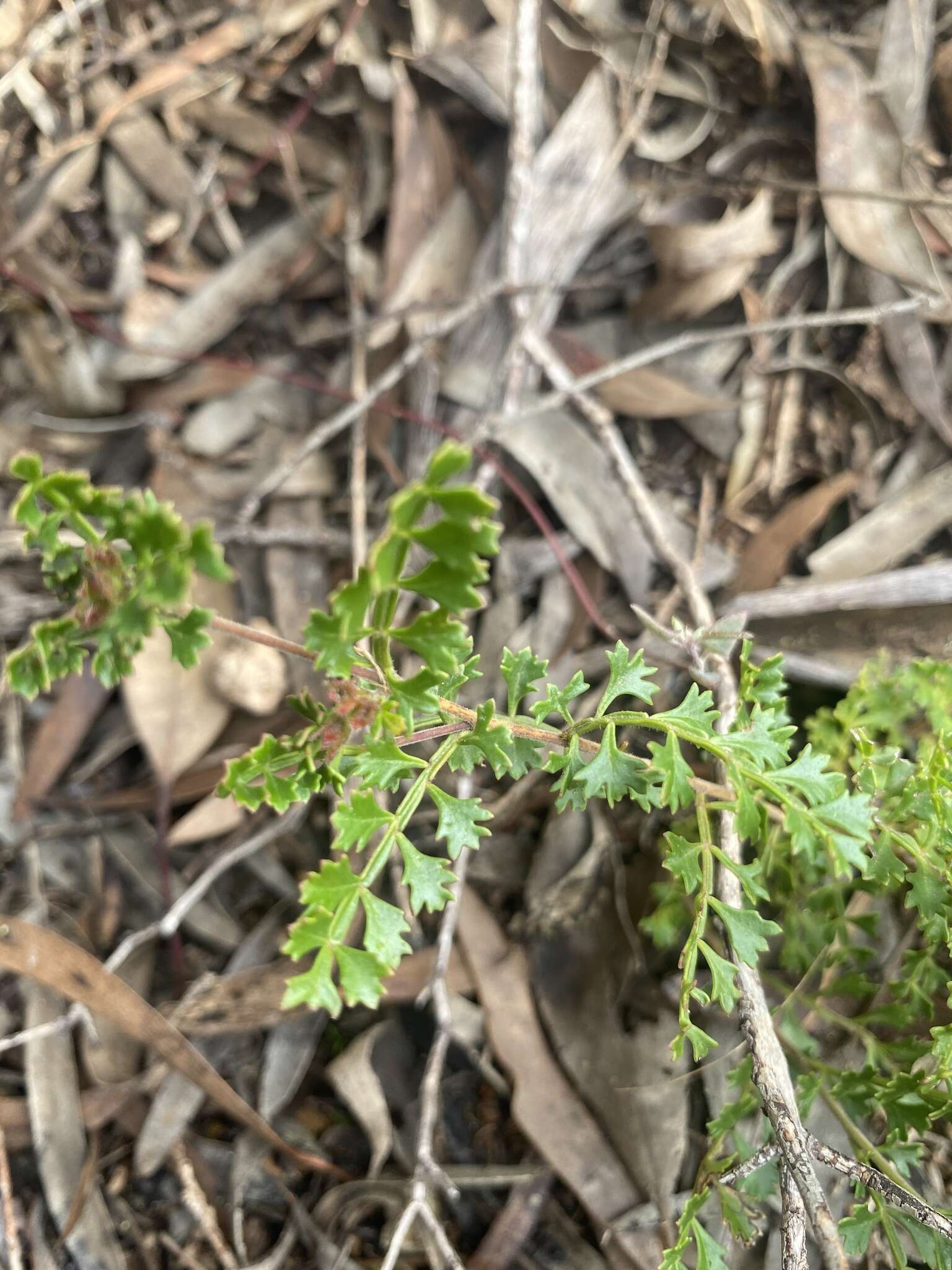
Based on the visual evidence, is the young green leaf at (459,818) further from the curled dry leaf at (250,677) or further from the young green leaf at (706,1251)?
the curled dry leaf at (250,677)

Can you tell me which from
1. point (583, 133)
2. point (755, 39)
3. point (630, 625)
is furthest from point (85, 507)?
point (755, 39)

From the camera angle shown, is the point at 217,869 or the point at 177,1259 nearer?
the point at 177,1259

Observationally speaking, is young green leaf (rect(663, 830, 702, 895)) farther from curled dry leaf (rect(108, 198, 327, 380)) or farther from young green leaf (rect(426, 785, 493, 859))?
curled dry leaf (rect(108, 198, 327, 380))

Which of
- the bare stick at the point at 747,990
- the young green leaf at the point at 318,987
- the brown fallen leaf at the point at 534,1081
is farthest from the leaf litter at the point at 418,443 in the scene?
the young green leaf at the point at 318,987

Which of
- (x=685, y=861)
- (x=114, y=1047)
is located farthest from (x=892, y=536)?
(x=114, y=1047)

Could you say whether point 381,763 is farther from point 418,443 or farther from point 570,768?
point 418,443

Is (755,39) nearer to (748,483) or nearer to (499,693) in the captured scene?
(748,483)
